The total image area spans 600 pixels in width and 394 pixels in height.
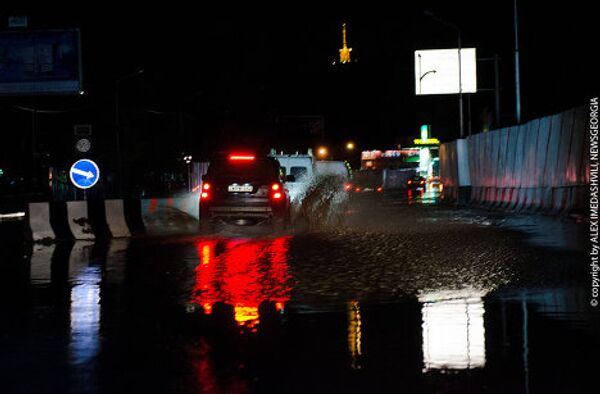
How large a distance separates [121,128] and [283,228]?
40260 millimetres

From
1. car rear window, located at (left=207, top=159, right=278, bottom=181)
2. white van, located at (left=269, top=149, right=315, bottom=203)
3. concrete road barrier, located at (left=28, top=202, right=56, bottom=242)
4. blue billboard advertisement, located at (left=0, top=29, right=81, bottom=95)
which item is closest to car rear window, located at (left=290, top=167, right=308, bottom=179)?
white van, located at (left=269, top=149, right=315, bottom=203)

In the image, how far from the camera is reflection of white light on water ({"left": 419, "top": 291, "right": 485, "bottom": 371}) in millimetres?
7164

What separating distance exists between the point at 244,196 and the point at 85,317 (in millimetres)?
11777

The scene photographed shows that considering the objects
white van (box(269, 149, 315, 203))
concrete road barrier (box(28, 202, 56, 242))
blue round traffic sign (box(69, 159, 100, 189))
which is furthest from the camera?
white van (box(269, 149, 315, 203))

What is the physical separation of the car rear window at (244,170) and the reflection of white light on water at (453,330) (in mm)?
11002

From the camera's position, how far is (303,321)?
909 cm

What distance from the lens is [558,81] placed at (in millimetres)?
58031

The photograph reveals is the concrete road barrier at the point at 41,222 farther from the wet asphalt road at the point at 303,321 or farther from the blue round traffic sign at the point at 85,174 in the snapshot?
the wet asphalt road at the point at 303,321

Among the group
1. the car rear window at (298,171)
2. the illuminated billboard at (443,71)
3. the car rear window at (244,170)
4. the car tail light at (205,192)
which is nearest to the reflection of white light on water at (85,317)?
the car tail light at (205,192)

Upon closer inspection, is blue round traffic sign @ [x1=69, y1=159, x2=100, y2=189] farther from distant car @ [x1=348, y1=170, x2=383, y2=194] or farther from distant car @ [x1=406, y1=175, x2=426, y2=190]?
distant car @ [x1=348, y1=170, x2=383, y2=194]

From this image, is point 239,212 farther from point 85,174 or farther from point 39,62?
point 39,62

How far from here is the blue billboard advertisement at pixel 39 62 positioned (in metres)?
31.8

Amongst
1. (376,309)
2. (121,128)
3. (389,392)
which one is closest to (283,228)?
(376,309)

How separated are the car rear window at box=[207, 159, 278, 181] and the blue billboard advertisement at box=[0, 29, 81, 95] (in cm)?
1245
